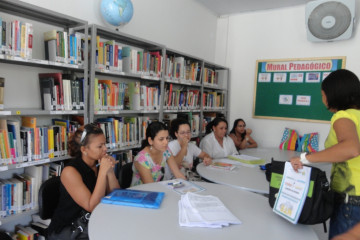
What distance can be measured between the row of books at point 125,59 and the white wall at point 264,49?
2.10 meters

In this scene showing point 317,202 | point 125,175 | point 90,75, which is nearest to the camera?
point 317,202

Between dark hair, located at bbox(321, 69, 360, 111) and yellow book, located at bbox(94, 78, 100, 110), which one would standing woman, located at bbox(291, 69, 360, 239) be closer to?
dark hair, located at bbox(321, 69, 360, 111)

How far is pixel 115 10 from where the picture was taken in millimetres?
2430

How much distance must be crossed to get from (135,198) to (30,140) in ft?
3.11

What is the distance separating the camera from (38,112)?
1847 millimetres

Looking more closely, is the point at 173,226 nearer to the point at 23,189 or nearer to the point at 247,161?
the point at 23,189

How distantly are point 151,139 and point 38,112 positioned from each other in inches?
33.7

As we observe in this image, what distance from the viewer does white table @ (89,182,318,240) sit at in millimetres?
1132

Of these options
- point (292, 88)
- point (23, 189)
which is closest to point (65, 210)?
point (23, 189)

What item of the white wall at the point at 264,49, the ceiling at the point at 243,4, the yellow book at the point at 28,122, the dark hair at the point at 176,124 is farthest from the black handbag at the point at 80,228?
the ceiling at the point at 243,4

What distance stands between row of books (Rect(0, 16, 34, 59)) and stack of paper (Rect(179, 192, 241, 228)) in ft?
4.78

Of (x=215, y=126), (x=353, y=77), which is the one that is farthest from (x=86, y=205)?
(x=215, y=126)

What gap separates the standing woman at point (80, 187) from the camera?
1493mm

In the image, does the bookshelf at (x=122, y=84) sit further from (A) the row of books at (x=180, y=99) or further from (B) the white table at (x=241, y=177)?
(B) the white table at (x=241, y=177)
